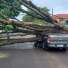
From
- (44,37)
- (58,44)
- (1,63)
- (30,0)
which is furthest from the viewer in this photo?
(44,37)

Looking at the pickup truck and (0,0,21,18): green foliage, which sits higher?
(0,0,21,18): green foliage

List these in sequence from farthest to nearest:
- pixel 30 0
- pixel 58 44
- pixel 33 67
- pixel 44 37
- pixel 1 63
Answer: pixel 44 37
pixel 58 44
pixel 30 0
pixel 1 63
pixel 33 67

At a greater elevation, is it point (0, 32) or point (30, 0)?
point (30, 0)

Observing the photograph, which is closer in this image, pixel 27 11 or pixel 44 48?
pixel 27 11

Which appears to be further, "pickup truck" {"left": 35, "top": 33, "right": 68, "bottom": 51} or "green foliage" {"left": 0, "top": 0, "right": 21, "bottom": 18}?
"pickup truck" {"left": 35, "top": 33, "right": 68, "bottom": 51}

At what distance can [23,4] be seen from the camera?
45.6ft

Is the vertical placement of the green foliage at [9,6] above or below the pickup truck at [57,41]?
above

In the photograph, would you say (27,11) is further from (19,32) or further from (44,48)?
(44,48)

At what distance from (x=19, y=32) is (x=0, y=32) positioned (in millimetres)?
1156

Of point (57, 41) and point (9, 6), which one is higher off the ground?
point (9, 6)

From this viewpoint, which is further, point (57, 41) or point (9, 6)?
point (57, 41)

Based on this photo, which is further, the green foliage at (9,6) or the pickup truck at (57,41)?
the pickup truck at (57,41)

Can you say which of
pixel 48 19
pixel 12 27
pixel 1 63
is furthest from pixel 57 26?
pixel 1 63

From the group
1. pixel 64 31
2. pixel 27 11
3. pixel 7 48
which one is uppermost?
pixel 27 11
